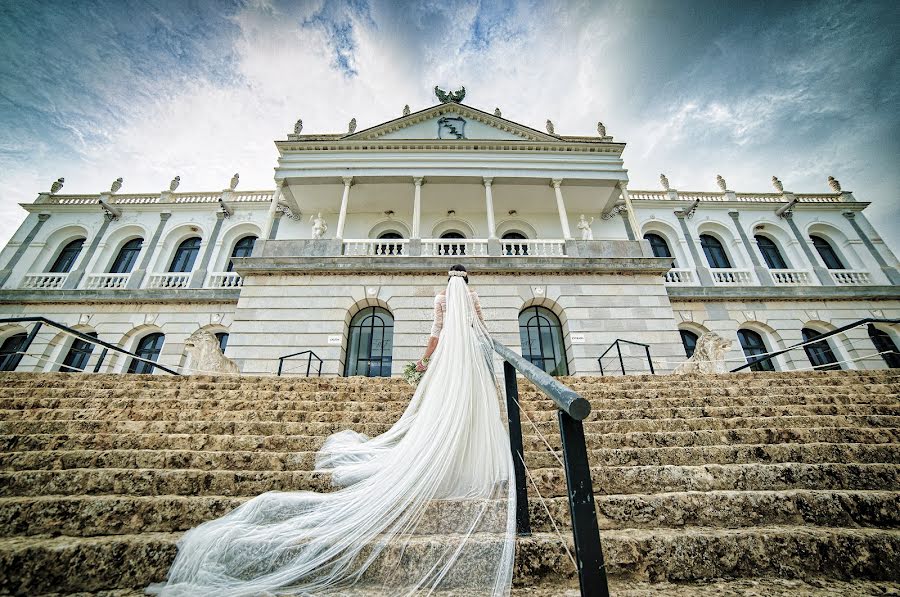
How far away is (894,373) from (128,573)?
34.0ft

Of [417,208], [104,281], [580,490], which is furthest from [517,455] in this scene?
[104,281]

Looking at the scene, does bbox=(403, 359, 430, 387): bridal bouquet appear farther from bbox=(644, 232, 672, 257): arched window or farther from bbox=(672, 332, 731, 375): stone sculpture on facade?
bbox=(644, 232, 672, 257): arched window

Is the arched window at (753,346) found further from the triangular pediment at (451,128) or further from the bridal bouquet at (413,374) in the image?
the bridal bouquet at (413,374)

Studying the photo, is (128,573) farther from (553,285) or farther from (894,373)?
(553,285)

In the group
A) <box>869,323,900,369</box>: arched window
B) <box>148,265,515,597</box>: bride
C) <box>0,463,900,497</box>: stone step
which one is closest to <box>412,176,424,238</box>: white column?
<box>148,265,515,597</box>: bride

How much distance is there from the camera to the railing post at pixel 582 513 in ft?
3.78

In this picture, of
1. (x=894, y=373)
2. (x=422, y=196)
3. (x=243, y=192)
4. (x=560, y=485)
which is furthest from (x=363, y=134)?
(x=894, y=373)

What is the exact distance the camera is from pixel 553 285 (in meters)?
11.9

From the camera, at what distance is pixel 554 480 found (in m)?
2.78

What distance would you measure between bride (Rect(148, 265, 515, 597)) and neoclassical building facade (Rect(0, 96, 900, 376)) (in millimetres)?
7767

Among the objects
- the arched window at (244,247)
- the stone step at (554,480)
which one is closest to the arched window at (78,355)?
the arched window at (244,247)

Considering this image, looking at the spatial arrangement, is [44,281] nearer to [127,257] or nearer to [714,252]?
[127,257]

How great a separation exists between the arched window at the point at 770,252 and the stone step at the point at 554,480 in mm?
18113

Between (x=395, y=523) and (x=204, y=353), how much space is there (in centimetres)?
813
